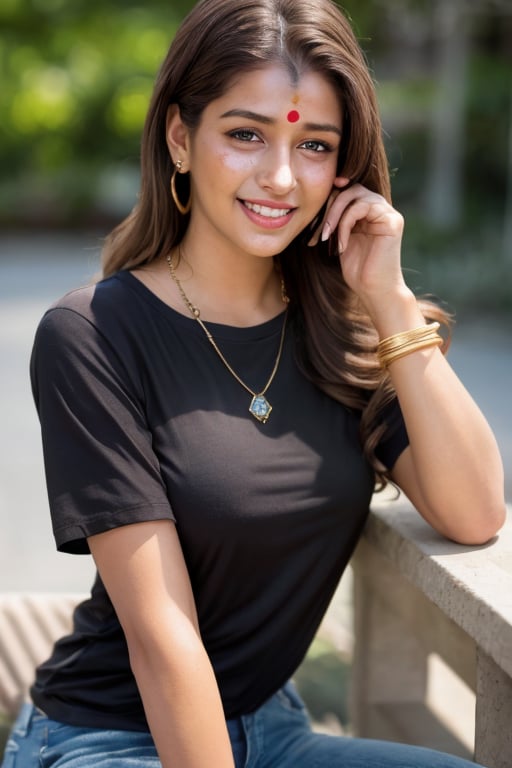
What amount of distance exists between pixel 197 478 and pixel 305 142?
727 millimetres

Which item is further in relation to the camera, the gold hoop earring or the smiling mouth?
the gold hoop earring

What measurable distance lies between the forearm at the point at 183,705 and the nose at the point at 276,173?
0.88 meters

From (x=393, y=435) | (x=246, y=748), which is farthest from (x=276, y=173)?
(x=246, y=748)

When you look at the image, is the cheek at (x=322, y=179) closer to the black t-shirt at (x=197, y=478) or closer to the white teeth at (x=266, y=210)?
the white teeth at (x=266, y=210)

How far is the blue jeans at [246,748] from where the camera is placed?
2.05 metres

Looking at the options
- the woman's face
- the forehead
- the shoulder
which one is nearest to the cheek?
the woman's face

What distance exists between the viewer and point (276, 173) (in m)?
2.18

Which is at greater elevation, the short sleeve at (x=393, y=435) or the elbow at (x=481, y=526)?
the short sleeve at (x=393, y=435)

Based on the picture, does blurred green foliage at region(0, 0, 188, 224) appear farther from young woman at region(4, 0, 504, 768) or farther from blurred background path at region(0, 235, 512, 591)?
young woman at region(4, 0, 504, 768)

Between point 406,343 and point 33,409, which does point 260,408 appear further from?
point 33,409

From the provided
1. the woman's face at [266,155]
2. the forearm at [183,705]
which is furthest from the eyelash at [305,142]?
the forearm at [183,705]

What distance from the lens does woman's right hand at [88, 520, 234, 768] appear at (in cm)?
193

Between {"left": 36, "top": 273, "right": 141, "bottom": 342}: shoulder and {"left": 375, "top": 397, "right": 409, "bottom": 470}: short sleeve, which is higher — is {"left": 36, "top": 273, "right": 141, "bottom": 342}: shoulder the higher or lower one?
the higher one

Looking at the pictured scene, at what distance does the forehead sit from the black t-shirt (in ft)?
1.38
